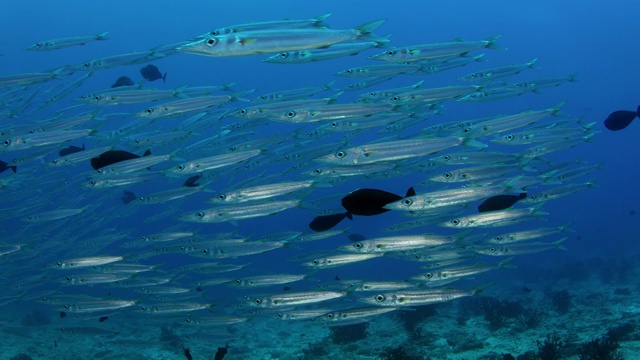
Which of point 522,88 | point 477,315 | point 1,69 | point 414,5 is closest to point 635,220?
point 414,5

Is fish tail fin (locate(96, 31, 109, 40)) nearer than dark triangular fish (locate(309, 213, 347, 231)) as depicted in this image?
No

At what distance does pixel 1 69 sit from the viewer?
66.5m

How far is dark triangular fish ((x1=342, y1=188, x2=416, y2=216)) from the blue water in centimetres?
308

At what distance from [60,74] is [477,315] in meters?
14.9

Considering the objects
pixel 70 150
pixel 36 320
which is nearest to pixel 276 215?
pixel 36 320

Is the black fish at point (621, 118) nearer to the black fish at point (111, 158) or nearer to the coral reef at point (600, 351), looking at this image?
the coral reef at point (600, 351)

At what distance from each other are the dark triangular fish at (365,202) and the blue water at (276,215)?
3.08 metres

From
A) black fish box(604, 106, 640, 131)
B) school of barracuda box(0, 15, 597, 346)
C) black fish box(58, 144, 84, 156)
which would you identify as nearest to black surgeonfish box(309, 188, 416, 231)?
school of barracuda box(0, 15, 597, 346)

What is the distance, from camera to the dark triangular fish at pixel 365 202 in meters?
5.12

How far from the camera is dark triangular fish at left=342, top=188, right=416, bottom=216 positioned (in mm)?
5125

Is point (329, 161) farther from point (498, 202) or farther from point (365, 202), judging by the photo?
point (498, 202)

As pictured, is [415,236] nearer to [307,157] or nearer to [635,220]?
[307,157]

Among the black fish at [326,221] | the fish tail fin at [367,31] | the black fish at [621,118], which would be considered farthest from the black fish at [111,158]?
the black fish at [621,118]

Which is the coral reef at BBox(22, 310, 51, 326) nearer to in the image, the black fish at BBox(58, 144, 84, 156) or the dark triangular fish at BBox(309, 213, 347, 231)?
the black fish at BBox(58, 144, 84, 156)
